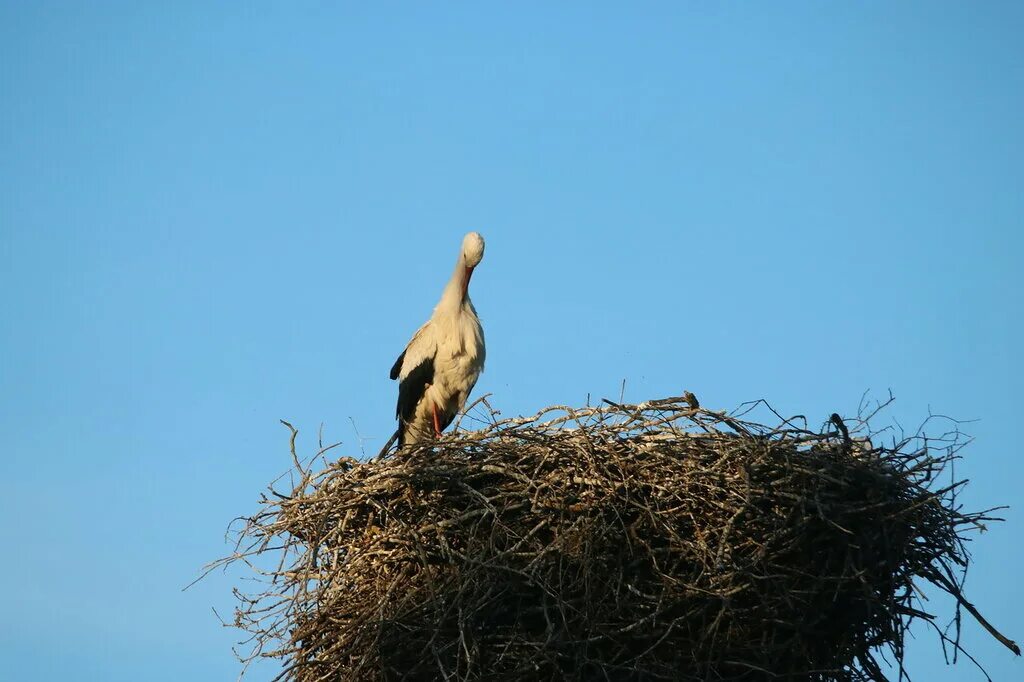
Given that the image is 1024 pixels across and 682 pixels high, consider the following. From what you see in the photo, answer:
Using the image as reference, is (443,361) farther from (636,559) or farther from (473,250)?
(636,559)

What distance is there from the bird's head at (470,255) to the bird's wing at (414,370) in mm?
355

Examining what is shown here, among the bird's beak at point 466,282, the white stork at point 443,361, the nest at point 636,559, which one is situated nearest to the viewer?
the nest at point 636,559

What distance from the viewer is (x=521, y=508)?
650 centimetres

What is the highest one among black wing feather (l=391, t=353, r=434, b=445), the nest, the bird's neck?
the bird's neck

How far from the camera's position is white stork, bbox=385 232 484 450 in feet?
28.7

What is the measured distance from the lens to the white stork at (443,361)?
28.7 feet

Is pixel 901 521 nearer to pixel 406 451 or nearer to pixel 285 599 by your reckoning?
pixel 406 451

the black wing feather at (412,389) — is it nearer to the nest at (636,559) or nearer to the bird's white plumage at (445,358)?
the bird's white plumage at (445,358)

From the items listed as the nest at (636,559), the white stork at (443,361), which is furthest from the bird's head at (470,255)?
the nest at (636,559)

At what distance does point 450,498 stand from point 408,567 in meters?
0.37

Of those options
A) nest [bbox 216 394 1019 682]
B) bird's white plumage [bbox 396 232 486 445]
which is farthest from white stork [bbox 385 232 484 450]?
nest [bbox 216 394 1019 682]

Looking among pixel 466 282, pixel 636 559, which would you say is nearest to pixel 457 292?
pixel 466 282

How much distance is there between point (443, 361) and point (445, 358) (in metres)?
0.03

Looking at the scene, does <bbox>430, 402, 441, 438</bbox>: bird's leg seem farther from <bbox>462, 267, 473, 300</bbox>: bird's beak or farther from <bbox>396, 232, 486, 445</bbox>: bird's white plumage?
<bbox>462, 267, 473, 300</bbox>: bird's beak
